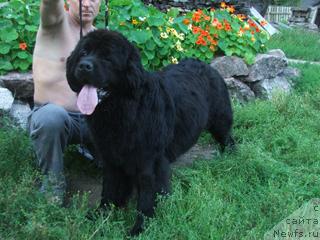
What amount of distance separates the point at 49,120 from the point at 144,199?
976 millimetres

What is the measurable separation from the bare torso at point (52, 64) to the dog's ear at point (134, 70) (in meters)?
0.94

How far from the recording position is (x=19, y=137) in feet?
13.2

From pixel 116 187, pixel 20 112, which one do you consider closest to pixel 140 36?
pixel 20 112

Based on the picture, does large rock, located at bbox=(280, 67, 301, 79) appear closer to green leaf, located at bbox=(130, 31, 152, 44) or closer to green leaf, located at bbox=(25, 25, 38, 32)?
green leaf, located at bbox=(130, 31, 152, 44)

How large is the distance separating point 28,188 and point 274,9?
25.9 m

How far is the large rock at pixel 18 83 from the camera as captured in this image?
493cm

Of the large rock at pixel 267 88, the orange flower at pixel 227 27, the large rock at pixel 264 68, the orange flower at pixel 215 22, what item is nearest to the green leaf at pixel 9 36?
the orange flower at pixel 215 22

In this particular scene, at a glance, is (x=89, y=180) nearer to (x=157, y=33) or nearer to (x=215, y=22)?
(x=157, y=33)

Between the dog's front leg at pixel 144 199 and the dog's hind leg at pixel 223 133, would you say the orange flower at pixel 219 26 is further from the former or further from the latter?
the dog's front leg at pixel 144 199

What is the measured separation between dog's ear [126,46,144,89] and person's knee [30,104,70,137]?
0.83 meters

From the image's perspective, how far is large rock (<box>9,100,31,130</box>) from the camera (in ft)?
15.2

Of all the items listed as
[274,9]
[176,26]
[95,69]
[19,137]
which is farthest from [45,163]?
[274,9]

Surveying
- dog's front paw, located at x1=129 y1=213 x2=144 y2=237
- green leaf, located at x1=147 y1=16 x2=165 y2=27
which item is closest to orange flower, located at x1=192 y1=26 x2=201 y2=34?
green leaf, located at x1=147 y1=16 x2=165 y2=27

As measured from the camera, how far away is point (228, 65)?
6.51 metres
